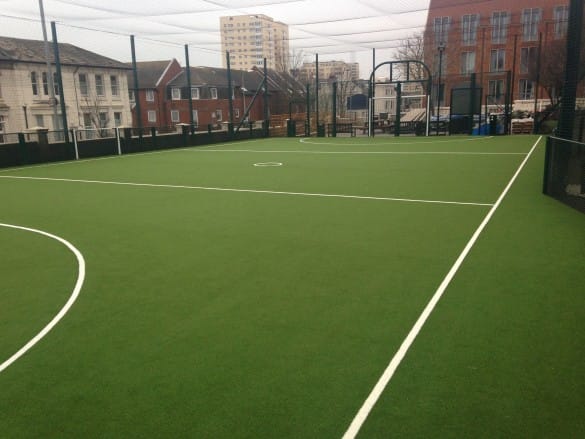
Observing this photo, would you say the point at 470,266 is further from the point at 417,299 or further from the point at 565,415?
the point at 565,415

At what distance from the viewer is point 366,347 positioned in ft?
13.1

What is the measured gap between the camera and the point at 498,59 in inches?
2143

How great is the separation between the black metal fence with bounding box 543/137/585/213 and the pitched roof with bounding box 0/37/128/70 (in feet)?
101

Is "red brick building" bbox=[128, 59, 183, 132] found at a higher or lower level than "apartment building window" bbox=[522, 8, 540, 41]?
lower

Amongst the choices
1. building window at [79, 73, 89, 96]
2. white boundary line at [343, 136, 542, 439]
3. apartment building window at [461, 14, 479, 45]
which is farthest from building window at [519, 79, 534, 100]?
white boundary line at [343, 136, 542, 439]

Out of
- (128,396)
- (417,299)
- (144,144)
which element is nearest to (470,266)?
(417,299)

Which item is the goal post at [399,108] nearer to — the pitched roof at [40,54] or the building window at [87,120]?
the building window at [87,120]

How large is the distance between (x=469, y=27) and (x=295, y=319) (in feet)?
183

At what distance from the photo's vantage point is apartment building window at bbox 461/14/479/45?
5331cm

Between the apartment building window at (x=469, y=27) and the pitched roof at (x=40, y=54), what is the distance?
34.8 meters

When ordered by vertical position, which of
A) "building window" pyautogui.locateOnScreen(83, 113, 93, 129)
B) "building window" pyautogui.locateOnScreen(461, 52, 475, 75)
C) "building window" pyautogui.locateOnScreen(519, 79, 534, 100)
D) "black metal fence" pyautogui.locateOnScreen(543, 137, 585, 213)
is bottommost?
"black metal fence" pyautogui.locateOnScreen(543, 137, 585, 213)

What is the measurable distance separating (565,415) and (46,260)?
5.90 m

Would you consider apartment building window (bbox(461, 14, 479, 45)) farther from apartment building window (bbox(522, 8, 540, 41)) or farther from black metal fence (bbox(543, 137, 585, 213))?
black metal fence (bbox(543, 137, 585, 213))

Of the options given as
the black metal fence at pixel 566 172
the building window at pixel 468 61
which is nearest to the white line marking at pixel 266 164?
the black metal fence at pixel 566 172
